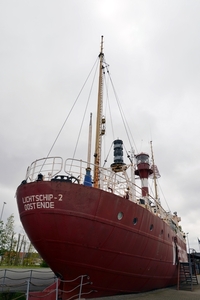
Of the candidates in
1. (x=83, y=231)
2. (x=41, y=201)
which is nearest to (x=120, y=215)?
(x=83, y=231)

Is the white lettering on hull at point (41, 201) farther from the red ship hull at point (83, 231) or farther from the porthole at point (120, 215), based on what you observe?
the porthole at point (120, 215)

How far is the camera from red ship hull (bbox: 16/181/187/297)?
28.2 ft

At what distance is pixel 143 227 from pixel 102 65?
10611 mm

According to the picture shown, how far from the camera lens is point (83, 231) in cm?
863

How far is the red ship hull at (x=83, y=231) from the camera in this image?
860 centimetres

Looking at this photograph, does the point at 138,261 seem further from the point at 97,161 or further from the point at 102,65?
the point at 102,65

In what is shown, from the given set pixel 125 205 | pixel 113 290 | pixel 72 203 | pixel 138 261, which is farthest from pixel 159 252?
pixel 72 203

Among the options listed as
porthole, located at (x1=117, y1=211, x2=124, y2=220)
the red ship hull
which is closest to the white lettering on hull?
the red ship hull

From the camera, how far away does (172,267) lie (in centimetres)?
1625

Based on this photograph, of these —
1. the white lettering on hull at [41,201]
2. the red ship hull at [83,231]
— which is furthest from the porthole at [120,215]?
the white lettering on hull at [41,201]

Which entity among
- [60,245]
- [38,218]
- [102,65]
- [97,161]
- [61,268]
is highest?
[102,65]

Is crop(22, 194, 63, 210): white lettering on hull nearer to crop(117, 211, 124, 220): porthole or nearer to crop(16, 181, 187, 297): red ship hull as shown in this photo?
crop(16, 181, 187, 297): red ship hull

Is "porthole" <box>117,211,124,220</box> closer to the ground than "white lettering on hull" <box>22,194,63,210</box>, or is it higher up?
closer to the ground

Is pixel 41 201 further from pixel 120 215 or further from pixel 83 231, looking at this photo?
pixel 120 215
